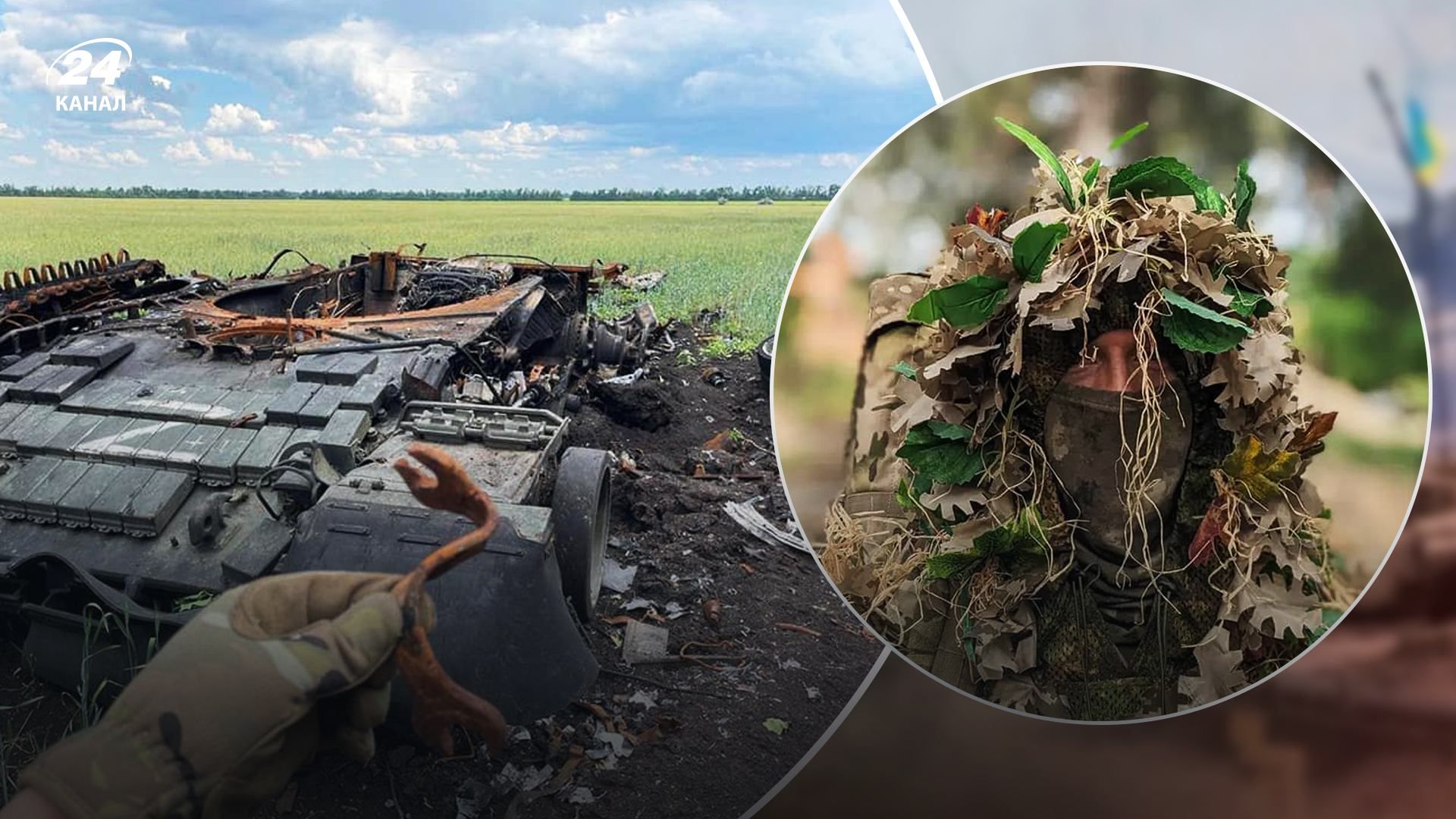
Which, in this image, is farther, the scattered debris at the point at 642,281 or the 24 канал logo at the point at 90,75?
the scattered debris at the point at 642,281

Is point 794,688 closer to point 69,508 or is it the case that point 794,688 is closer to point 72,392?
point 69,508

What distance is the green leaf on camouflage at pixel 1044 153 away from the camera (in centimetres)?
123

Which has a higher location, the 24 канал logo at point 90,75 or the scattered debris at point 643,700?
the 24 канал logo at point 90,75

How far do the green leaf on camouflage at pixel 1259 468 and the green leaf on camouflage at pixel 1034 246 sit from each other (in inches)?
16.6

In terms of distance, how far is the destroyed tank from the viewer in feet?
4.85

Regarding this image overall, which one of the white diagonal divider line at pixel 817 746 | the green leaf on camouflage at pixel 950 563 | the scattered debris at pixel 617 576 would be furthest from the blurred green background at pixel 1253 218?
the scattered debris at pixel 617 576

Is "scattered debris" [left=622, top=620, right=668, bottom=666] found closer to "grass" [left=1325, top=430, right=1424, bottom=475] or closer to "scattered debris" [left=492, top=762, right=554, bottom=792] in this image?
"scattered debris" [left=492, top=762, right=554, bottom=792]

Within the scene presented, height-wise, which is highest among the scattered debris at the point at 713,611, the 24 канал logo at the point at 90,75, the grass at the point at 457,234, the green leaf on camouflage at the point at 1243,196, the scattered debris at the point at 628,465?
the 24 канал logo at the point at 90,75

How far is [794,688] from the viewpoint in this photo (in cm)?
190

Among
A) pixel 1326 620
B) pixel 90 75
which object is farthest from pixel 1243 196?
pixel 90 75

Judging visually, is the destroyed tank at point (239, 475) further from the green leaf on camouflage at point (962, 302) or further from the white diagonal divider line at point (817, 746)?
the green leaf on camouflage at point (962, 302)

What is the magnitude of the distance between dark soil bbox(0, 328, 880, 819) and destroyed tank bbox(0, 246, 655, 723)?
192mm

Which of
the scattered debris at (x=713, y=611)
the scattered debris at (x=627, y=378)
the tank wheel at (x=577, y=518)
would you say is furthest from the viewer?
the scattered debris at (x=627, y=378)

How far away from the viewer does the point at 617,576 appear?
2.66 meters
